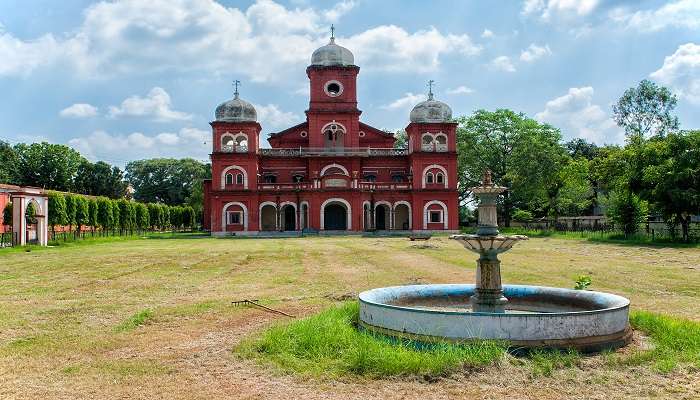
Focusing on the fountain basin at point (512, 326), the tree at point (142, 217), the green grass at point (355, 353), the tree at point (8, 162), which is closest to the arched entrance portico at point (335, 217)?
the tree at point (142, 217)

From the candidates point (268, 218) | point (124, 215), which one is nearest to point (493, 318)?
point (268, 218)

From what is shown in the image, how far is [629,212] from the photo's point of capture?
127ft

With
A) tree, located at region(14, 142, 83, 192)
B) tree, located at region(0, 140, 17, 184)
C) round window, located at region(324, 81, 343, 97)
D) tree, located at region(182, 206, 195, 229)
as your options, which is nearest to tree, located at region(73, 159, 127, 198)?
tree, located at region(14, 142, 83, 192)

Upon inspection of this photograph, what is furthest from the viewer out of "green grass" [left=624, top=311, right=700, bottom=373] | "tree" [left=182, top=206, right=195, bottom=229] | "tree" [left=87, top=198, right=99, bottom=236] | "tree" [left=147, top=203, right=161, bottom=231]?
"tree" [left=182, top=206, right=195, bottom=229]

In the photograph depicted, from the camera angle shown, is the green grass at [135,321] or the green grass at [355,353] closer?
the green grass at [355,353]

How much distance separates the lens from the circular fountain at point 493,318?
788 centimetres

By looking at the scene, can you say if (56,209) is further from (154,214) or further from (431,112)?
(431,112)

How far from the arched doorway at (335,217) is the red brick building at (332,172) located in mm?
85

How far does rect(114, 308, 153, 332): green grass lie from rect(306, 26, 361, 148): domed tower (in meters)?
44.8

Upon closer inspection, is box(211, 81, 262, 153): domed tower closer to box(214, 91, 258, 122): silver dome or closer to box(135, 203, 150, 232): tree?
box(214, 91, 258, 122): silver dome

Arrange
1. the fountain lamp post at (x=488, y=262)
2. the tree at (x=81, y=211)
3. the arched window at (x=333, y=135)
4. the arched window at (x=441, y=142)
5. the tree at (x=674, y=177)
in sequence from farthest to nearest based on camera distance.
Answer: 1. the arched window at (x=333, y=135)
2. the arched window at (x=441, y=142)
3. the tree at (x=81, y=211)
4. the tree at (x=674, y=177)
5. the fountain lamp post at (x=488, y=262)

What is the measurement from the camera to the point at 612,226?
44.2 meters

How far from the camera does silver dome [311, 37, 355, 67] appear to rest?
56.7m

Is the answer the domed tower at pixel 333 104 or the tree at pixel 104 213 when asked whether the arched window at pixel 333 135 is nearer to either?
the domed tower at pixel 333 104
